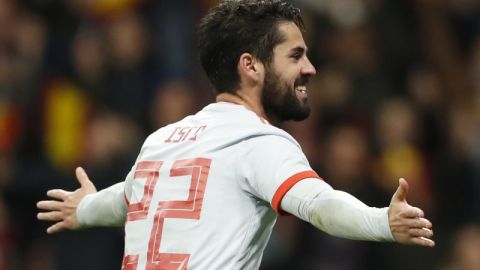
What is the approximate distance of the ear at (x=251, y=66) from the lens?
5.16 meters

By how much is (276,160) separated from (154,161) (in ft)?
2.27

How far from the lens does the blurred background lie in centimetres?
920

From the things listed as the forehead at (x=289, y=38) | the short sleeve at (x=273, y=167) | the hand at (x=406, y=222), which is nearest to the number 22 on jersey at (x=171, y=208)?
the short sleeve at (x=273, y=167)

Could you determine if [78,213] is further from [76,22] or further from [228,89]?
[76,22]

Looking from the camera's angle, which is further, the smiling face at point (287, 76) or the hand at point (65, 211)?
the hand at point (65, 211)

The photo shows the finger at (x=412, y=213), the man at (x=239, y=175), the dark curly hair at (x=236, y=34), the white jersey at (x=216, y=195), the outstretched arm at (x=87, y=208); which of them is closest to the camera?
the finger at (x=412, y=213)

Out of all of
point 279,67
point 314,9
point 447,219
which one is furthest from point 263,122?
point 314,9

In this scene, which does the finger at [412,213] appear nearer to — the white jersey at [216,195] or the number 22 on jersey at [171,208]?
the white jersey at [216,195]

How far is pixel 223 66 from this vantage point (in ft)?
17.3

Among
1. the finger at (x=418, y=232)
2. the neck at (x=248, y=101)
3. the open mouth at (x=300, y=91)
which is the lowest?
the finger at (x=418, y=232)

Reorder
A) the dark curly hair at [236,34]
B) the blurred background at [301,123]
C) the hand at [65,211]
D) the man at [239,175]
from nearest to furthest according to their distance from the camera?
1. the man at [239,175]
2. the dark curly hair at [236,34]
3. the hand at [65,211]
4. the blurred background at [301,123]

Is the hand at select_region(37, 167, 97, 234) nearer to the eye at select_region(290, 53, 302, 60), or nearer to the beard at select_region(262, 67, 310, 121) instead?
the beard at select_region(262, 67, 310, 121)

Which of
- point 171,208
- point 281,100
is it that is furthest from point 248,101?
point 171,208

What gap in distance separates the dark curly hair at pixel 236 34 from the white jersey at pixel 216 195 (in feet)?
0.81
